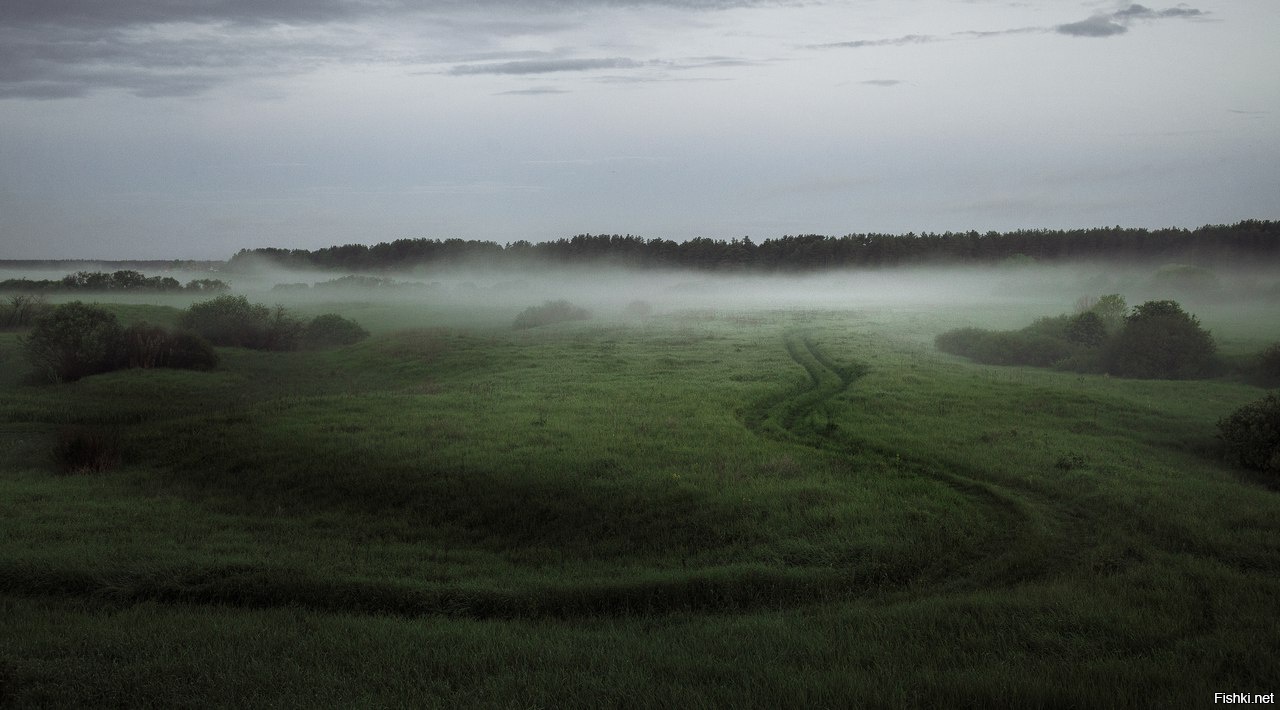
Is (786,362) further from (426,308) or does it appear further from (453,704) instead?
(426,308)

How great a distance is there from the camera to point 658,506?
1450 centimetres

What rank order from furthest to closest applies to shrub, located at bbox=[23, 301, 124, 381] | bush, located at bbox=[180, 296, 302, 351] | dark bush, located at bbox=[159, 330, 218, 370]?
bush, located at bbox=[180, 296, 302, 351] → dark bush, located at bbox=[159, 330, 218, 370] → shrub, located at bbox=[23, 301, 124, 381]

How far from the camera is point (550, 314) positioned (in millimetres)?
65625

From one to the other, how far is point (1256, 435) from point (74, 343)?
37.2m

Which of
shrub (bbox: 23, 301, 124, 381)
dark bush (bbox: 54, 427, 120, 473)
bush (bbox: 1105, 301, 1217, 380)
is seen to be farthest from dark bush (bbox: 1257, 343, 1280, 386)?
shrub (bbox: 23, 301, 124, 381)

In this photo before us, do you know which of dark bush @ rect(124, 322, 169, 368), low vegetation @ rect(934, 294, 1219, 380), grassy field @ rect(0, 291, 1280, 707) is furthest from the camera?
low vegetation @ rect(934, 294, 1219, 380)

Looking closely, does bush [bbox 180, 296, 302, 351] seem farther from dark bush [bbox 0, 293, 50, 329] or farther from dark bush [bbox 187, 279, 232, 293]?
dark bush [bbox 187, 279, 232, 293]

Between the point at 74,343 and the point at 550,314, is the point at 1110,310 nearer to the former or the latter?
the point at 550,314

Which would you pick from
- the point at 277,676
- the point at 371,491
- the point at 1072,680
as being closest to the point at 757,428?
the point at 371,491

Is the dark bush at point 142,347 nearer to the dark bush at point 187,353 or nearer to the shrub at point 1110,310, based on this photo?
the dark bush at point 187,353

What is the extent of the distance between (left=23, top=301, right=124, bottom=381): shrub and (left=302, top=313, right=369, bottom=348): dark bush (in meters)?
14.0

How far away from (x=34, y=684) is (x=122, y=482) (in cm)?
1117

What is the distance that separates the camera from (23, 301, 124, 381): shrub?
25.5m

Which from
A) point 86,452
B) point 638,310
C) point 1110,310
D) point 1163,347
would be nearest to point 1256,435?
point 1163,347
